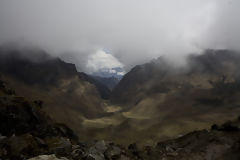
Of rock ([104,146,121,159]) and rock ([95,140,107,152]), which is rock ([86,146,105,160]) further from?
rock ([104,146,121,159])

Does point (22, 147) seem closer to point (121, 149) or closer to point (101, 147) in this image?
point (101, 147)

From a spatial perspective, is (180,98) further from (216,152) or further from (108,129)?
(216,152)

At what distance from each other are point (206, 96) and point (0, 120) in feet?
633

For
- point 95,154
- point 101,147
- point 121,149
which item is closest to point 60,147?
point 95,154

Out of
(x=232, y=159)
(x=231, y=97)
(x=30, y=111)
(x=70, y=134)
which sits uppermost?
(x=231, y=97)

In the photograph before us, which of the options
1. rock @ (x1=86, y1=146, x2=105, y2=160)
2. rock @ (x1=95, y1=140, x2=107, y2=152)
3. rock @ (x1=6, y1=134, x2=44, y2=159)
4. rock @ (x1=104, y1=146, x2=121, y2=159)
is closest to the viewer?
rock @ (x1=6, y1=134, x2=44, y2=159)

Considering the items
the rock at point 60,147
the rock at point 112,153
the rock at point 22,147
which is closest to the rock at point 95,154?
the rock at point 112,153

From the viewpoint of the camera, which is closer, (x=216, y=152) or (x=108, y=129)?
(x=216, y=152)

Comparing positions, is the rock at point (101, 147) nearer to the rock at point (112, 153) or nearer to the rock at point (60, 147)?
the rock at point (112, 153)

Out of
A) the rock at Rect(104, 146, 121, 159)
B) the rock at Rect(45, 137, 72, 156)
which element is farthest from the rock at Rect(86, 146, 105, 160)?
the rock at Rect(45, 137, 72, 156)

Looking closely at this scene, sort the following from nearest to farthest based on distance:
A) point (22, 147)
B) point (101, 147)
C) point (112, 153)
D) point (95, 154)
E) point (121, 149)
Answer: point (22, 147) → point (95, 154) → point (112, 153) → point (101, 147) → point (121, 149)

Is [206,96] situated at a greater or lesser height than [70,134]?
greater

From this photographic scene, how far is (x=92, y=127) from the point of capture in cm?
11550

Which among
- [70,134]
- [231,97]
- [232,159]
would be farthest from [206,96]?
[232,159]
